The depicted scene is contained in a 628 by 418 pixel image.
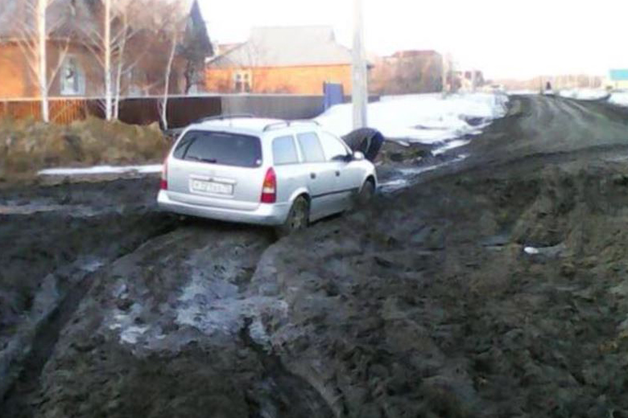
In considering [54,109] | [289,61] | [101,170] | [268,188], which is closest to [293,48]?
[289,61]

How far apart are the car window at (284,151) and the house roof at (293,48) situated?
60017 millimetres

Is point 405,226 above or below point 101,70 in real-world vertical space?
below

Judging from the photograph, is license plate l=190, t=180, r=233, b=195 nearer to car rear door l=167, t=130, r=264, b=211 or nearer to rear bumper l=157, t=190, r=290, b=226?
car rear door l=167, t=130, r=264, b=211

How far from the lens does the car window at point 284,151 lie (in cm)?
1205

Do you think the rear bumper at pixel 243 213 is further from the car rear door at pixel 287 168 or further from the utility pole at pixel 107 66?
the utility pole at pixel 107 66

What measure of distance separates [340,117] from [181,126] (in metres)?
10.9

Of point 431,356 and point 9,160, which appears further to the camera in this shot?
point 9,160

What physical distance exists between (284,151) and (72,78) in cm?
2706

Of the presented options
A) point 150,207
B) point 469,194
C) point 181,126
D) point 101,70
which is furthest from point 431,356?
point 101,70

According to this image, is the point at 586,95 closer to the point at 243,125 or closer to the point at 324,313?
the point at 243,125

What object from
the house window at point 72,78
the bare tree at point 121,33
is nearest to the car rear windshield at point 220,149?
the bare tree at point 121,33

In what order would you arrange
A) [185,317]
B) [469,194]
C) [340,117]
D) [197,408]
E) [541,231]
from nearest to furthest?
[197,408], [185,317], [541,231], [469,194], [340,117]

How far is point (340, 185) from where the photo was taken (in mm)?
13906

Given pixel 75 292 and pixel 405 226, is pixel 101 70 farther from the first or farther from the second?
pixel 75 292
